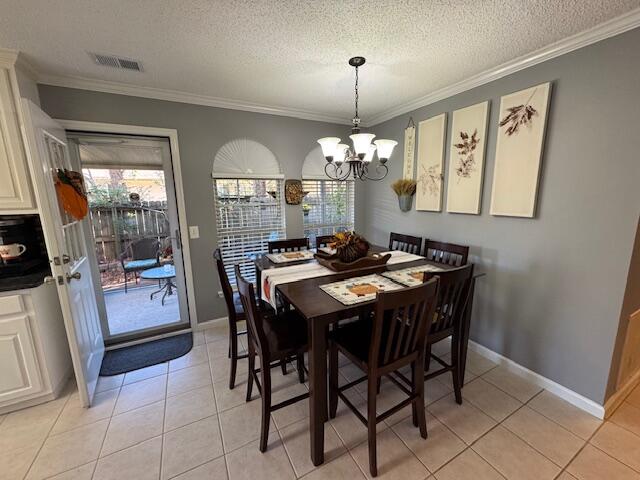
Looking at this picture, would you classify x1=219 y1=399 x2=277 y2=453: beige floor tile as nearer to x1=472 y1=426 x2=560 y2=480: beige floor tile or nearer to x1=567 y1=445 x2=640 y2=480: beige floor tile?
x1=472 y1=426 x2=560 y2=480: beige floor tile

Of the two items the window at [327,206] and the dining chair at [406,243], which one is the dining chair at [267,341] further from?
the window at [327,206]

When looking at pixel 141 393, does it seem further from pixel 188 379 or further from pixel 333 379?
pixel 333 379

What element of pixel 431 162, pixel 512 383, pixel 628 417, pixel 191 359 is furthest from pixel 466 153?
pixel 191 359

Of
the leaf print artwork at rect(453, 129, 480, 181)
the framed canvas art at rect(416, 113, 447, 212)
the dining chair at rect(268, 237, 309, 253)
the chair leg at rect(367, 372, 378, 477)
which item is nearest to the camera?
the chair leg at rect(367, 372, 378, 477)

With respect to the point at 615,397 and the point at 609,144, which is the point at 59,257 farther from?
the point at 615,397

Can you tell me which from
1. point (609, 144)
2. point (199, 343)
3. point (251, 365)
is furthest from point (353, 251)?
point (199, 343)

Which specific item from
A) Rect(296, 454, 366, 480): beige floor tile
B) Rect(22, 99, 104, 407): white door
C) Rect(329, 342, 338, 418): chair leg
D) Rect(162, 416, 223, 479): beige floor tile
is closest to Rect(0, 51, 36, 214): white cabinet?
Rect(22, 99, 104, 407): white door

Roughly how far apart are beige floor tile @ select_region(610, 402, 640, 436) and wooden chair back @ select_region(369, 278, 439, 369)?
1.48 m

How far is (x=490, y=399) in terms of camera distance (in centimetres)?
195

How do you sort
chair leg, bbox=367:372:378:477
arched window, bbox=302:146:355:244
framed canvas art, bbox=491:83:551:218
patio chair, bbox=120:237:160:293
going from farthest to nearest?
arched window, bbox=302:146:355:244
patio chair, bbox=120:237:160:293
framed canvas art, bbox=491:83:551:218
chair leg, bbox=367:372:378:477

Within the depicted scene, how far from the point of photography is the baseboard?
1.80 meters

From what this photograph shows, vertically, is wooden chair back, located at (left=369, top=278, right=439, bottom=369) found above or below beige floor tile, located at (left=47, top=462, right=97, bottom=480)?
above

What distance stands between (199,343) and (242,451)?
1.43 m

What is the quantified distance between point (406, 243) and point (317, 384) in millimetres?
1892
